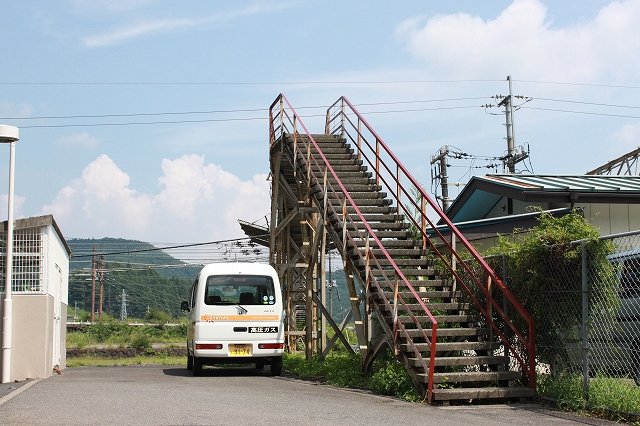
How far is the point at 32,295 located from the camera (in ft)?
47.6

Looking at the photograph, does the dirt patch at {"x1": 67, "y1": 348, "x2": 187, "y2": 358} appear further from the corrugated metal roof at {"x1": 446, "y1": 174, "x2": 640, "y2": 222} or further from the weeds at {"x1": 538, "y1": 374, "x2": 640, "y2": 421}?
the weeds at {"x1": 538, "y1": 374, "x2": 640, "y2": 421}

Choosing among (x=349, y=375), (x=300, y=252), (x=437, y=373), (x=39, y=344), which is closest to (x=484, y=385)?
(x=437, y=373)

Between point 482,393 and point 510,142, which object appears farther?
point 510,142

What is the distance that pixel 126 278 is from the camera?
12762cm

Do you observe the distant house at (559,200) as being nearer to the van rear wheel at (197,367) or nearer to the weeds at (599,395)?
the weeds at (599,395)

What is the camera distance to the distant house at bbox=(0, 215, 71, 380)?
14.4 m

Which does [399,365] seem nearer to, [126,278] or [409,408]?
[409,408]

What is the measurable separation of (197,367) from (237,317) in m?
1.39

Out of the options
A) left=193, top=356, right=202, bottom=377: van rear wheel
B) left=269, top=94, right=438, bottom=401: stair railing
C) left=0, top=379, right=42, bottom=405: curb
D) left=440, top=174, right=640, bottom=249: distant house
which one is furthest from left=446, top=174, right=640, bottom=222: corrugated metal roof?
left=0, top=379, right=42, bottom=405: curb

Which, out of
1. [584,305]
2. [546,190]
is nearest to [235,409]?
[584,305]

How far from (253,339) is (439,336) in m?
4.64

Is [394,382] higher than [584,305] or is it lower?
lower

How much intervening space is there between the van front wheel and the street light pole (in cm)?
504

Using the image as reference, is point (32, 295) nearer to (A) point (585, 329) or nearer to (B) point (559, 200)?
(A) point (585, 329)
